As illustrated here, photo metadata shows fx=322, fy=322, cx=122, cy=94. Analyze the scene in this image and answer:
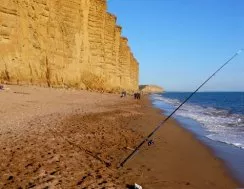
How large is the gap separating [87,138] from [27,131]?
5.35ft

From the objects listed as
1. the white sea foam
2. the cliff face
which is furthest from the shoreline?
the cliff face

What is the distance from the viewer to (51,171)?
5328 millimetres

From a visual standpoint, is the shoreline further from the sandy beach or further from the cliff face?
the cliff face

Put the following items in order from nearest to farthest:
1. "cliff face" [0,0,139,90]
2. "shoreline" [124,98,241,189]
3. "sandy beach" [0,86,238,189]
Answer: "sandy beach" [0,86,238,189], "shoreline" [124,98,241,189], "cliff face" [0,0,139,90]

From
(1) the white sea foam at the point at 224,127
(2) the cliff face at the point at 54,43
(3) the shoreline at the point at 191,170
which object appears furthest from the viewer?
(2) the cliff face at the point at 54,43

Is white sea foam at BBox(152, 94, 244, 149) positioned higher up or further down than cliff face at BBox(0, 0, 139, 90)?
further down

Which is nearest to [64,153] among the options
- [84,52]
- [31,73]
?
[31,73]

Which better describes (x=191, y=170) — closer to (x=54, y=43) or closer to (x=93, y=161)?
(x=93, y=161)

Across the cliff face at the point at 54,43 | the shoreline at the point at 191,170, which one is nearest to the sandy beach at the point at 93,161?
the shoreline at the point at 191,170

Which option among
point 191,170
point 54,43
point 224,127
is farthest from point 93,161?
point 54,43

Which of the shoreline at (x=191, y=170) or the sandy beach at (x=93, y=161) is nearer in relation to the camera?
the sandy beach at (x=93, y=161)

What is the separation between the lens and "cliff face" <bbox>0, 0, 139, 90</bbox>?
22.6 meters

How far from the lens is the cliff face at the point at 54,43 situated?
2259 cm

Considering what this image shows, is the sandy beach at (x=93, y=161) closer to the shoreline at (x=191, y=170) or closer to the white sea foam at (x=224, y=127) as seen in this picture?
the shoreline at (x=191, y=170)
